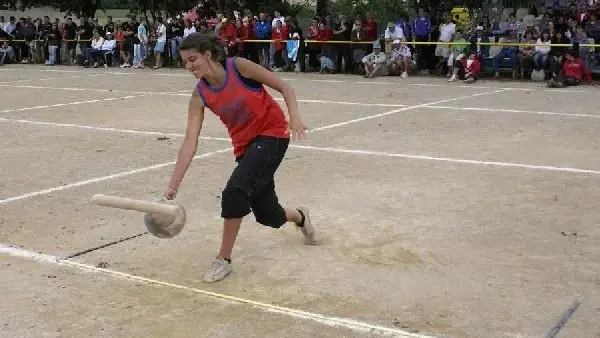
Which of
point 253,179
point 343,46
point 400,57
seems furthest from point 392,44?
point 253,179

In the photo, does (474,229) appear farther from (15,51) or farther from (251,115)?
(15,51)

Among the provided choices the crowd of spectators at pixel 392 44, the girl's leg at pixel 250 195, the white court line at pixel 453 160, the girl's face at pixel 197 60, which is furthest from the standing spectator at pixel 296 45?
the girl's face at pixel 197 60

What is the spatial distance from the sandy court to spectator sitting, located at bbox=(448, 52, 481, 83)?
638cm

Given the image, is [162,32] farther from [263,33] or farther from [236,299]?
[236,299]

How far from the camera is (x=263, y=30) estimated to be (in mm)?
22297

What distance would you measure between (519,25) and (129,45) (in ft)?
40.4

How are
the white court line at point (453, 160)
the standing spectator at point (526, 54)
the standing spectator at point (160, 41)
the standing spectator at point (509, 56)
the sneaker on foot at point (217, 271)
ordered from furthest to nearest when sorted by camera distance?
the standing spectator at point (160, 41) < the standing spectator at point (509, 56) < the standing spectator at point (526, 54) < the white court line at point (453, 160) < the sneaker on foot at point (217, 271)

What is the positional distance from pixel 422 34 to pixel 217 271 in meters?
16.3

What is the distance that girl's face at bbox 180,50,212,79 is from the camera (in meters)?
4.66

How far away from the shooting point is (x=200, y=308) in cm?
454

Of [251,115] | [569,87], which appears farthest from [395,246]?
[569,87]

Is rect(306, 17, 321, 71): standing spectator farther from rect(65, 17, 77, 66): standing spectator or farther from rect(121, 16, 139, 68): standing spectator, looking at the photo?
rect(65, 17, 77, 66): standing spectator

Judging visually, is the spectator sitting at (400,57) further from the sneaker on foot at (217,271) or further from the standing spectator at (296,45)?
the sneaker on foot at (217,271)

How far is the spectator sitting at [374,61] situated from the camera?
65.5 ft
